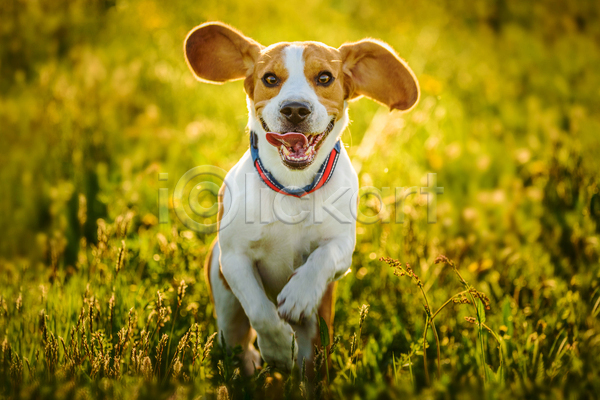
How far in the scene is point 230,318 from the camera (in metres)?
2.83

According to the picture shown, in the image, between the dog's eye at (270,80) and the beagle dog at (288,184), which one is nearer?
the beagle dog at (288,184)

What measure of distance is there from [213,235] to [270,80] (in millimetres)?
1711

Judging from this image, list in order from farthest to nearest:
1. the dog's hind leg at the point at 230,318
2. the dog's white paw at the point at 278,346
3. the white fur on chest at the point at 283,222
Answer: the dog's hind leg at the point at 230,318 < the white fur on chest at the point at 283,222 < the dog's white paw at the point at 278,346

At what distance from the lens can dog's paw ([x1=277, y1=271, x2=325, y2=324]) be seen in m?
2.19

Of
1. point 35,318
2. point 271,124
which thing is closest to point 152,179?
point 35,318

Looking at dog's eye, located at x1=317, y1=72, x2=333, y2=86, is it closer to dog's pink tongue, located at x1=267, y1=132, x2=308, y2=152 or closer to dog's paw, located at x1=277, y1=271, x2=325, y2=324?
dog's pink tongue, located at x1=267, y1=132, x2=308, y2=152

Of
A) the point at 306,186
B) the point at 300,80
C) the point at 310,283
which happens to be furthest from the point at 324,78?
the point at 310,283

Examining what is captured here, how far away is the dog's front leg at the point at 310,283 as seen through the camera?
2.20 meters

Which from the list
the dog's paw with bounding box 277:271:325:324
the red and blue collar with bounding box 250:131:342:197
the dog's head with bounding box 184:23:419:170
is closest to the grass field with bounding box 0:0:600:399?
the dog's paw with bounding box 277:271:325:324

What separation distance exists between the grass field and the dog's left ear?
1.64 ft

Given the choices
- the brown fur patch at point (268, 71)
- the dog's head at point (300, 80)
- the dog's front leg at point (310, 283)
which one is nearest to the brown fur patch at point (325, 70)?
the dog's head at point (300, 80)

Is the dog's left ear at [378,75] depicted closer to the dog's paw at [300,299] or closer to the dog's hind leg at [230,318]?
the dog's paw at [300,299]

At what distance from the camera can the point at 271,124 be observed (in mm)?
2465

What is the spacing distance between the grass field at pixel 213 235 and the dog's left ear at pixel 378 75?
0.50 metres
